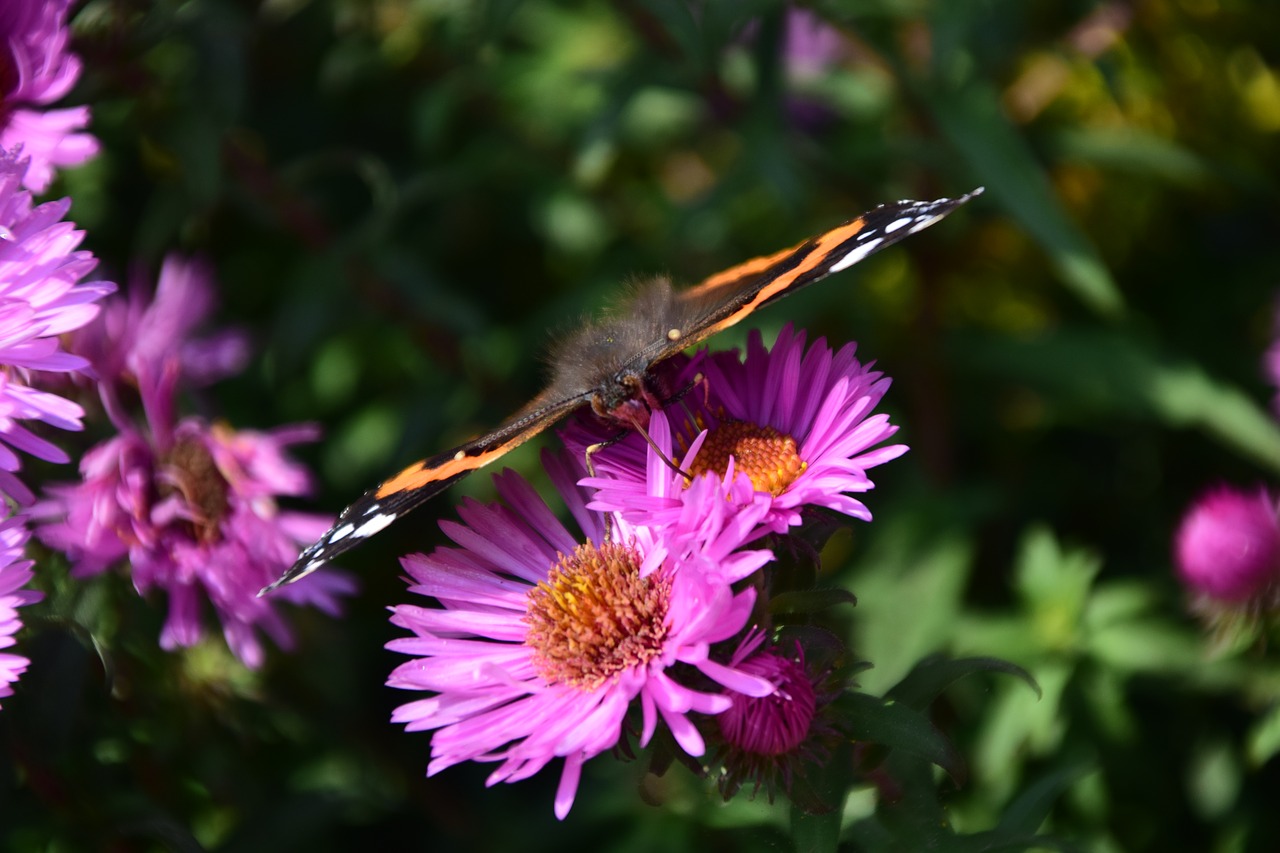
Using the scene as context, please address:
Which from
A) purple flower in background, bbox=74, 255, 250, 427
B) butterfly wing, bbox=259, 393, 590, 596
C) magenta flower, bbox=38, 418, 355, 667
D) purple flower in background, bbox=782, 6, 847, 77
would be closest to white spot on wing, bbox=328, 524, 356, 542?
butterfly wing, bbox=259, 393, 590, 596

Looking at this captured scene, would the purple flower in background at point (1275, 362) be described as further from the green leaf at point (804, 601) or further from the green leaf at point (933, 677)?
the green leaf at point (804, 601)

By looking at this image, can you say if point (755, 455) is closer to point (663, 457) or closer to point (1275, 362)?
point (663, 457)

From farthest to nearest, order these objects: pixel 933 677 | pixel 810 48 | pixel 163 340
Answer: pixel 810 48
pixel 163 340
pixel 933 677

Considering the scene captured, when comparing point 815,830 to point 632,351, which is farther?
point 632,351

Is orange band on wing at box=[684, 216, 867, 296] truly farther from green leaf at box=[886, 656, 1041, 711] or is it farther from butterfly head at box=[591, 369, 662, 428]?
green leaf at box=[886, 656, 1041, 711]

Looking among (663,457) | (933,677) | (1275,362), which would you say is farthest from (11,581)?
(1275,362)

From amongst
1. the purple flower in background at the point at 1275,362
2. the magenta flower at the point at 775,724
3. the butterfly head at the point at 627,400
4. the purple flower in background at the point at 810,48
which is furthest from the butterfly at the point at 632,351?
the purple flower in background at the point at 810,48

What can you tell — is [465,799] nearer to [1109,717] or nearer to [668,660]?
[1109,717]
